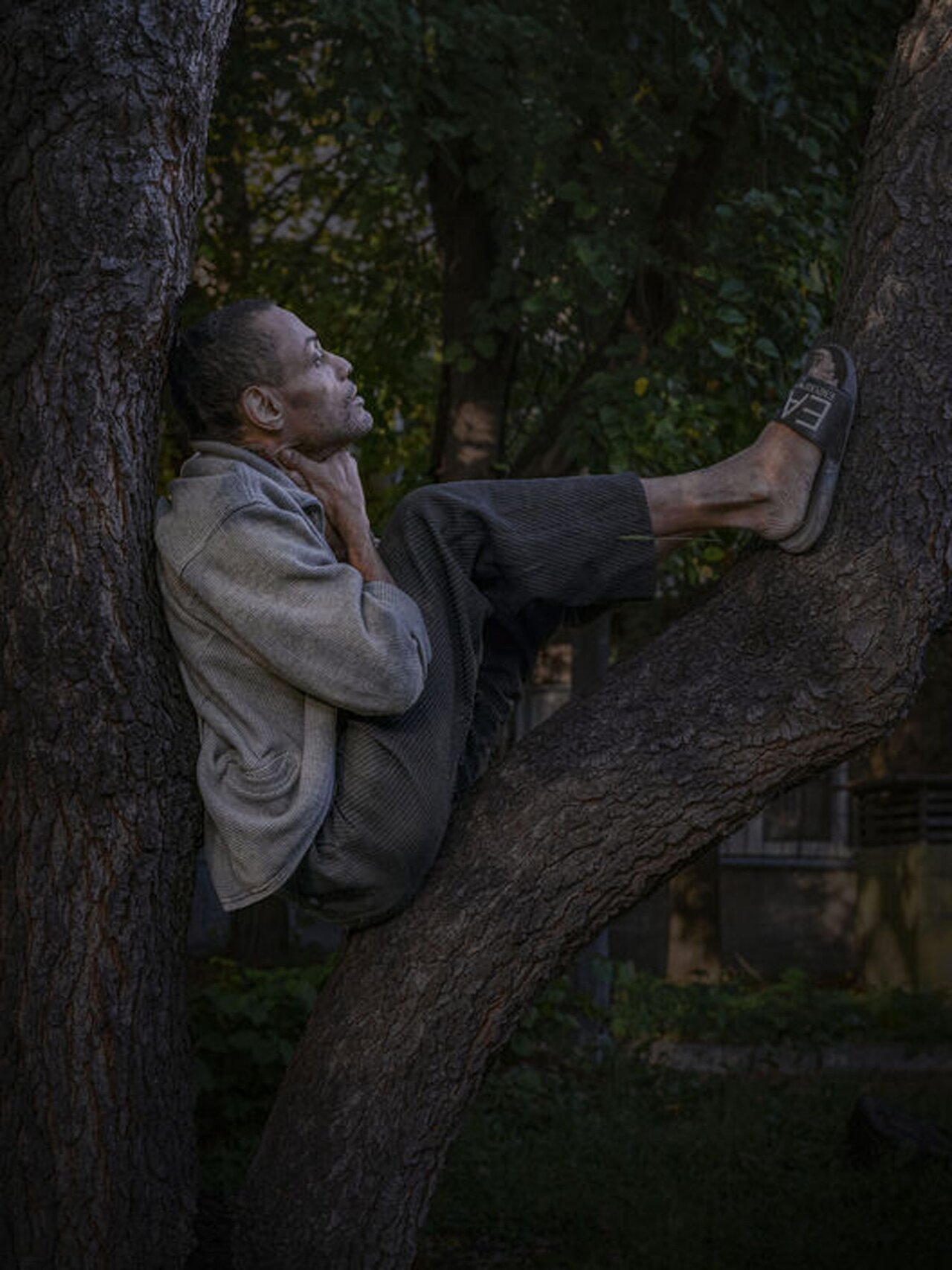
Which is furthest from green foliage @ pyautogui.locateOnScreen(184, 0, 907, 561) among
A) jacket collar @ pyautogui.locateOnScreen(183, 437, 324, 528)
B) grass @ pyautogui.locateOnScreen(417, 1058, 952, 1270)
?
jacket collar @ pyautogui.locateOnScreen(183, 437, 324, 528)

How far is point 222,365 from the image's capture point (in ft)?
11.2

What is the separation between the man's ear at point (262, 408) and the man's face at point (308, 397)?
1 centimetres

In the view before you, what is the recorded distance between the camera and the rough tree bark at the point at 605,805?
293cm

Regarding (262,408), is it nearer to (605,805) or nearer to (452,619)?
(452,619)

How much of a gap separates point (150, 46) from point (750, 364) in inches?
205

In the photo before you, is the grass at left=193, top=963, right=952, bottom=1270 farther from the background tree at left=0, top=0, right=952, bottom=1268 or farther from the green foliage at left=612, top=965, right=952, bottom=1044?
the background tree at left=0, top=0, right=952, bottom=1268

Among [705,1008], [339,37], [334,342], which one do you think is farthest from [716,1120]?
[339,37]

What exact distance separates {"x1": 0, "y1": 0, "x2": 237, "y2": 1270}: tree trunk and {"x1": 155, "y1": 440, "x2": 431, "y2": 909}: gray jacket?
11 centimetres

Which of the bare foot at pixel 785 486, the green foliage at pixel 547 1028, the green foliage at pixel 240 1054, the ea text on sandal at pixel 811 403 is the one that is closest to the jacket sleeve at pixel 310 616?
the bare foot at pixel 785 486

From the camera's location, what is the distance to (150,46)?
294 cm

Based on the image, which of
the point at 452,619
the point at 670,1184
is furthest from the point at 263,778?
the point at 670,1184

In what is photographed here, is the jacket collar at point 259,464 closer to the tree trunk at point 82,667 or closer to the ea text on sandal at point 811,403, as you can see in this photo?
the tree trunk at point 82,667

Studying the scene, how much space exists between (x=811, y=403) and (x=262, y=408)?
118 centimetres

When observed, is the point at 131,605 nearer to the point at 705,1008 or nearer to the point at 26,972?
the point at 26,972
